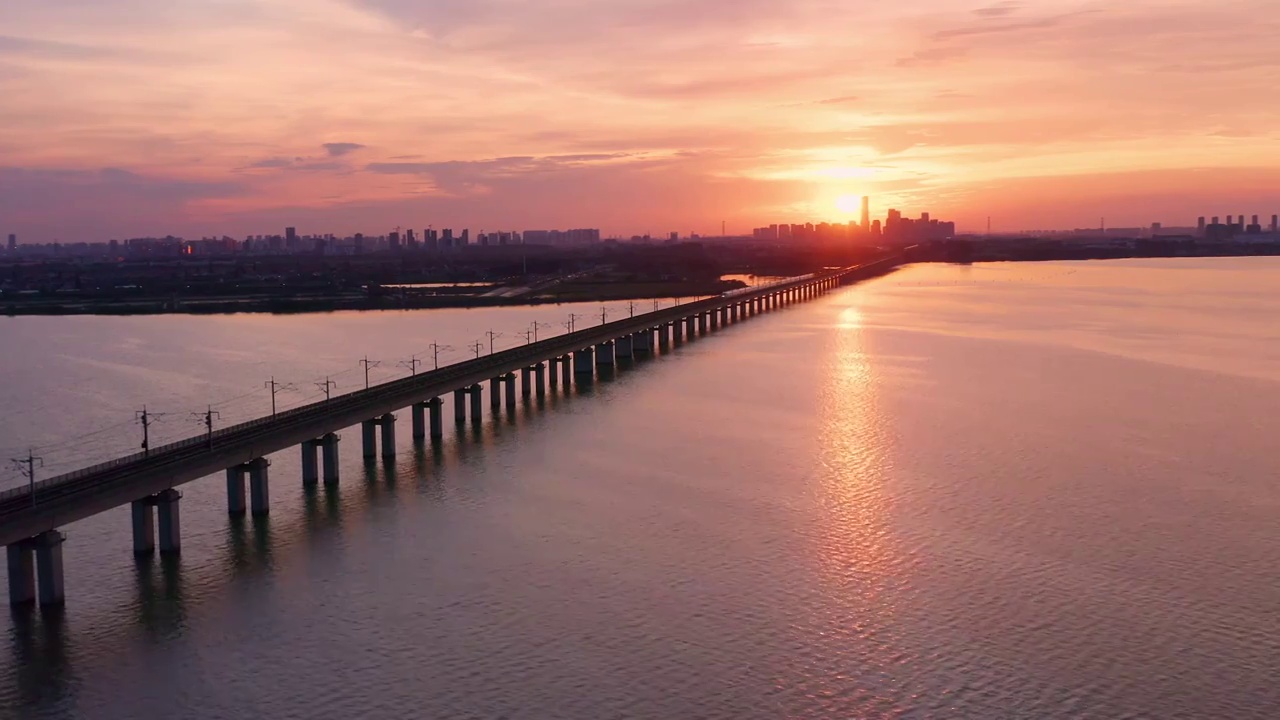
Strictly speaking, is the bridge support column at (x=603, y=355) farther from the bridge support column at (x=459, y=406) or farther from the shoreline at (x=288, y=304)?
the shoreline at (x=288, y=304)

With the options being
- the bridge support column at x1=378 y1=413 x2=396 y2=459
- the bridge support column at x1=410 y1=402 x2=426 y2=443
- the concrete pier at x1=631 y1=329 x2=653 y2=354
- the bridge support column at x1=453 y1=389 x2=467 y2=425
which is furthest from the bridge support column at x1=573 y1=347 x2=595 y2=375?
the bridge support column at x1=378 y1=413 x2=396 y2=459

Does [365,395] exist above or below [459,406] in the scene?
above

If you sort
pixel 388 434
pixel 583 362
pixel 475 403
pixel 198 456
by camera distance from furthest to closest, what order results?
pixel 583 362, pixel 475 403, pixel 388 434, pixel 198 456

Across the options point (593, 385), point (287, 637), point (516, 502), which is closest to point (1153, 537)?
point (516, 502)

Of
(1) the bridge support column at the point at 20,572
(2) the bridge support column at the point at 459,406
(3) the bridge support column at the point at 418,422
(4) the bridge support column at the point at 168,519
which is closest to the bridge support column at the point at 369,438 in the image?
(3) the bridge support column at the point at 418,422

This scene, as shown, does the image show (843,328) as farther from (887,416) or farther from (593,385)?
(887,416)

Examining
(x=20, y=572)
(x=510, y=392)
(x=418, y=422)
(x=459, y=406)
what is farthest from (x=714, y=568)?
(x=510, y=392)

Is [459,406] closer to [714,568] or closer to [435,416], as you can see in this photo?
[435,416]

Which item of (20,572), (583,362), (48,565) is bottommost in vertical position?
(20,572)
